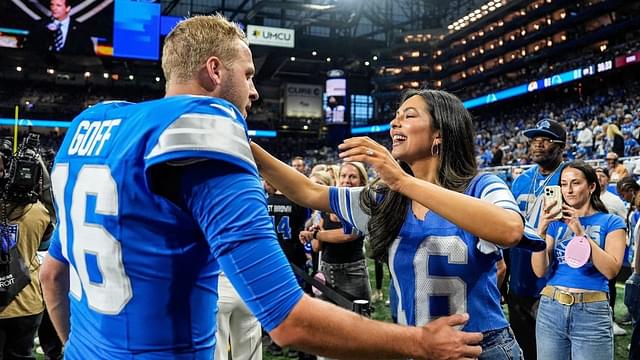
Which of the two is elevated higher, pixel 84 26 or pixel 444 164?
pixel 84 26

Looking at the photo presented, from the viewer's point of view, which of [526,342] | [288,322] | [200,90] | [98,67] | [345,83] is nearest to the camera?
[288,322]

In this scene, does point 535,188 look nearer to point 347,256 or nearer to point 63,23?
point 347,256

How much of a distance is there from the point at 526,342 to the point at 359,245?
1.81 meters

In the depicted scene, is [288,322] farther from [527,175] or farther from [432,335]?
[527,175]

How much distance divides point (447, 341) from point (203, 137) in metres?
0.78

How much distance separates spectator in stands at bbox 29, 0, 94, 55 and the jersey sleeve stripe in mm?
32867

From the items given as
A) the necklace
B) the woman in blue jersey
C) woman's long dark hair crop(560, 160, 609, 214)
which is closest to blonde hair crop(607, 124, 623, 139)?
the necklace

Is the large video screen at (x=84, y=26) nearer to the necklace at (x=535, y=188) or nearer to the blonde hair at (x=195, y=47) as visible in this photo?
the necklace at (x=535, y=188)

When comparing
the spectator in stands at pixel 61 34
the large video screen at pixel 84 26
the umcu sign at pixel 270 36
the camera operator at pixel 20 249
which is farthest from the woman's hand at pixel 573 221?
the umcu sign at pixel 270 36

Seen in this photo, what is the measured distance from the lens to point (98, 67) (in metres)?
44.4

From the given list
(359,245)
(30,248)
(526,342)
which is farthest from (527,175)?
(30,248)

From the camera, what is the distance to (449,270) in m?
2.04

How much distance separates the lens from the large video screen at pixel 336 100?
48.6 m

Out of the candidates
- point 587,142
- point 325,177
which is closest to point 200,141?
point 325,177
